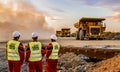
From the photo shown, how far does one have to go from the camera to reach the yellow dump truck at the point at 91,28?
5078cm

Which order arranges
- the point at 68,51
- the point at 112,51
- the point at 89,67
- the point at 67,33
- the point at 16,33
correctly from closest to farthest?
the point at 16,33
the point at 89,67
the point at 112,51
the point at 68,51
the point at 67,33

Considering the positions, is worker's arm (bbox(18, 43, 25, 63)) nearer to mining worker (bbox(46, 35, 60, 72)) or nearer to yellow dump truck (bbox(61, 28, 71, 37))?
mining worker (bbox(46, 35, 60, 72))

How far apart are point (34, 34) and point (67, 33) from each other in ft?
253

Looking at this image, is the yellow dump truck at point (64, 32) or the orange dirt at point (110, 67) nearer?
the orange dirt at point (110, 67)

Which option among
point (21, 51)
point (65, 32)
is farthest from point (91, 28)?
point (21, 51)

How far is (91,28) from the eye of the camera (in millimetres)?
50844

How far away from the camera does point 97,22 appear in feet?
171

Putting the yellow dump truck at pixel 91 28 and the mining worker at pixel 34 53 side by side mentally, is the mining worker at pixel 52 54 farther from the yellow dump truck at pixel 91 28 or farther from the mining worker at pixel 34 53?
the yellow dump truck at pixel 91 28

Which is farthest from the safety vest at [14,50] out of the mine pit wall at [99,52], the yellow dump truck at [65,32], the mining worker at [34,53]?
the yellow dump truck at [65,32]

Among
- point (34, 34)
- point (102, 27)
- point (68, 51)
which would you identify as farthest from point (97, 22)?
point (34, 34)

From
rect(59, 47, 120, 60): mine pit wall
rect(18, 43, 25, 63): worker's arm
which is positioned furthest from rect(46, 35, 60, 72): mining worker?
rect(59, 47, 120, 60): mine pit wall

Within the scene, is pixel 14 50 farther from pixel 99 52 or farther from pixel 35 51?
pixel 99 52

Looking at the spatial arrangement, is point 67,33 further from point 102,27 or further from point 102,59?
point 102,59

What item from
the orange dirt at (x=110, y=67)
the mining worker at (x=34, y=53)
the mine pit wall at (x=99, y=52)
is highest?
the mining worker at (x=34, y=53)
